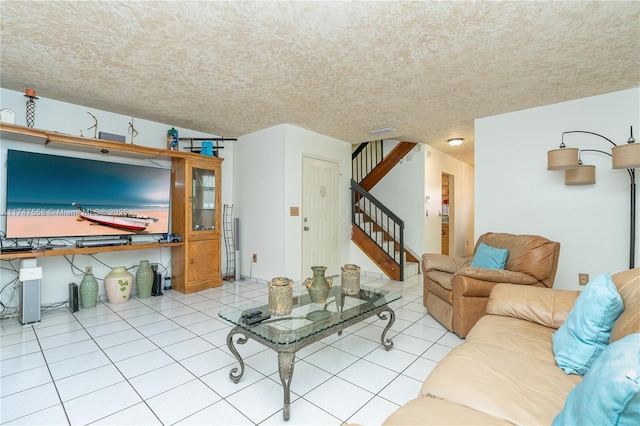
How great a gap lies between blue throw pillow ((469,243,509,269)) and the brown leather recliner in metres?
0.07

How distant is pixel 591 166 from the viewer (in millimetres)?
3289

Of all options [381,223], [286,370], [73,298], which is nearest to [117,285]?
[73,298]

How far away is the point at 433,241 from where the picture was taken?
618 cm

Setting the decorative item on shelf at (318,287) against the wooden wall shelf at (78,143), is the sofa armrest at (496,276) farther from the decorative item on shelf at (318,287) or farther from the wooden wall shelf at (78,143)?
the wooden wall shelf at (78,143)

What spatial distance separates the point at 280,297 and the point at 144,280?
2.88 m

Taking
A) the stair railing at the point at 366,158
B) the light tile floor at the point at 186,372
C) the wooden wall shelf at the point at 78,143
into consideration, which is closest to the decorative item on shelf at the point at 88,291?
the light tile floor at the point at 186,372

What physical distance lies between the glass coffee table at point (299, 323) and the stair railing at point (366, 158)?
167 inches

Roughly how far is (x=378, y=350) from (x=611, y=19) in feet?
9.79

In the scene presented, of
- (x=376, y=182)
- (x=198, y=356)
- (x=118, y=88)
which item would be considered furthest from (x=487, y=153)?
(x=118, y=88)

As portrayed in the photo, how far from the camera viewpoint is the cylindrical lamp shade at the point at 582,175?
10.8 ft

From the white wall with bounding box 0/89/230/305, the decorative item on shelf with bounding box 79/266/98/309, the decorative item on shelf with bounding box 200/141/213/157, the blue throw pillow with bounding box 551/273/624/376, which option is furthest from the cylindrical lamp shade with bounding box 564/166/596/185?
the decorative item on shelf with bounding box 79/266/98/309

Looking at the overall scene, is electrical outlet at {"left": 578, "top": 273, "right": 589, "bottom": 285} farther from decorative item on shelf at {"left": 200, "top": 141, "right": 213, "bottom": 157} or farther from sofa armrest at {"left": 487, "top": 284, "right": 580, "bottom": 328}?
decorative item on shelf at {"left": 200, "top": 141, "right": 213, "bottom": 157}

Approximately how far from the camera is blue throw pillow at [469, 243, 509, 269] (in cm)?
298

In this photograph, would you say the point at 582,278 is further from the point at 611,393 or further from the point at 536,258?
the point at 611,393
